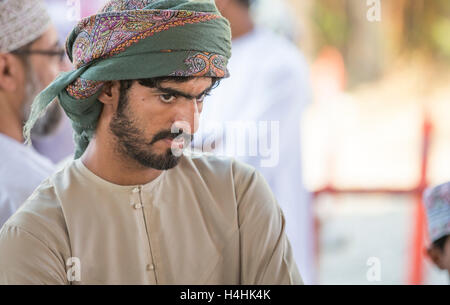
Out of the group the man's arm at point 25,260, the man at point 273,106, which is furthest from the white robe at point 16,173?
the man at point 273,106

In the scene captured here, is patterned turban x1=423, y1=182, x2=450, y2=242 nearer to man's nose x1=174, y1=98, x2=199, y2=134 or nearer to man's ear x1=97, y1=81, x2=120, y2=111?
man's nose x1=174, y1=98, x2=199, y2=134

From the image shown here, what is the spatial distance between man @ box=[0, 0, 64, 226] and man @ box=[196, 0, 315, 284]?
1.16 metres

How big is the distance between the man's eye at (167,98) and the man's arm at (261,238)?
13.1 inches

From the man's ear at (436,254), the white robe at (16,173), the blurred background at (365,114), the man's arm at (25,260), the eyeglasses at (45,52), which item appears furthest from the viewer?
the blurred background at (365,114)

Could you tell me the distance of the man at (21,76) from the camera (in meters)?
2.24

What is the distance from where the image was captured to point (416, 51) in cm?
478

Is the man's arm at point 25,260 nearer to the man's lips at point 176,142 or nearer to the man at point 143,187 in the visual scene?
the man at point 143,187

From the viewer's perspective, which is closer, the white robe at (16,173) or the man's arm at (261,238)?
the man's arm at (261,238)

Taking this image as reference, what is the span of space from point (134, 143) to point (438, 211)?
1.19m

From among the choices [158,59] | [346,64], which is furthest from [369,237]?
[158,59]

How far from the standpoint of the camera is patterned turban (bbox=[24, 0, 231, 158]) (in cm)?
164

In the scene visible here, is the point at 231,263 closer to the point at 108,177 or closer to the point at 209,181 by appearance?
the point at 209,181

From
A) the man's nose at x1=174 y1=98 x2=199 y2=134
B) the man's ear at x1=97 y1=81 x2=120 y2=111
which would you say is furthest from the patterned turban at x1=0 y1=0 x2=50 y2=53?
the man's nose at x1=174 y1=98 x2=199 y2=134

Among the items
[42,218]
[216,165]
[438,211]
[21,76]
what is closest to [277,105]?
[438,211]
